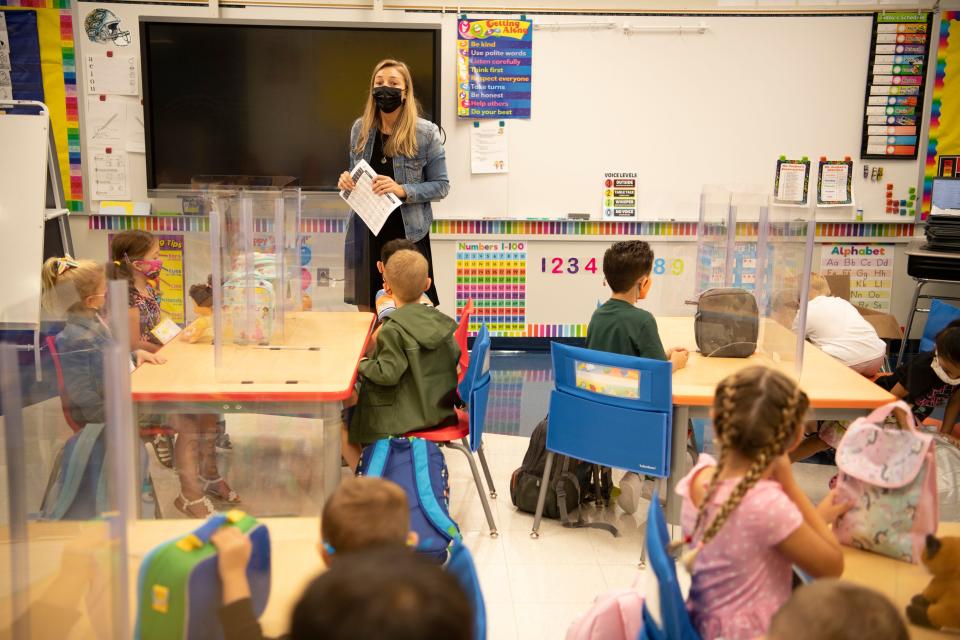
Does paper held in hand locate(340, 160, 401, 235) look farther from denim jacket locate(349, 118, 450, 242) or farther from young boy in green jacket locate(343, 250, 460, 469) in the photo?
young boy in green jacket locate(343, 250, 460, 469)

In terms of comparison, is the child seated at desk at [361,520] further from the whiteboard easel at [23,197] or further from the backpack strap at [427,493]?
the whiteboard easel at [23,197]

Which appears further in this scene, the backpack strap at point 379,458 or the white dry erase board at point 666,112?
the white dry erase board at point 666,112

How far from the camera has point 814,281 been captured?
390 cm

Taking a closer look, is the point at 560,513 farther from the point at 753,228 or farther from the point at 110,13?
the point at 110,13

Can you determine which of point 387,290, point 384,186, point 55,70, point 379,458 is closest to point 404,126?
point 384,186

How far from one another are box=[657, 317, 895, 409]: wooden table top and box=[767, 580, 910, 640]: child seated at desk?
Answer: 67.5 inches

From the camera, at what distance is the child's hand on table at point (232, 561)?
1449mm

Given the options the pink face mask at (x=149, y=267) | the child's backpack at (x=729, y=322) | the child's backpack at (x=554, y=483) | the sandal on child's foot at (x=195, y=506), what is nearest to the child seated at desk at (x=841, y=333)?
the child's backpack at (x=729, y=322)

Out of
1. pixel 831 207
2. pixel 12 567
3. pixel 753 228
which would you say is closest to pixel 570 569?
pixel 753 228

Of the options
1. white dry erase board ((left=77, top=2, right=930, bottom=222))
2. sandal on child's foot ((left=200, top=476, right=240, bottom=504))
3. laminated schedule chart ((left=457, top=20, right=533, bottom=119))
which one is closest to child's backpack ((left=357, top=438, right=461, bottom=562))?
sandal on child's foot ((left=200, top=476, right=240, bottom=504))

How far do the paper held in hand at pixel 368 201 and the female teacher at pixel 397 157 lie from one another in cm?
7

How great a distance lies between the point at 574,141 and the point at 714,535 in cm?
433

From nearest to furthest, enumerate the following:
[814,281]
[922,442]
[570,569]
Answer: [922,442] → [570,569] → [814,281]

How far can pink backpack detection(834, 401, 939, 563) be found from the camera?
6.24 ft
